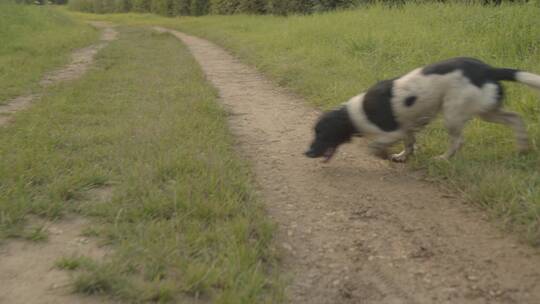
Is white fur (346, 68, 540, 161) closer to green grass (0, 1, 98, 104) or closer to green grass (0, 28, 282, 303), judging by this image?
green grass (0, 28, 282, 303)

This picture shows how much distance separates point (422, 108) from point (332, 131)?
782 millimetres

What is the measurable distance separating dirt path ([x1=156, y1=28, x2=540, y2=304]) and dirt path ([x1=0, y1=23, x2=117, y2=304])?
115 cm

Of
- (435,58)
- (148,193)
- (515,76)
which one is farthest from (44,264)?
(435,58)

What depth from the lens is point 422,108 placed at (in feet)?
13.1

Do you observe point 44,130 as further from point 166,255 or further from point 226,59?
point 226,59

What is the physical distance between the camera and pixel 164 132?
4750mm

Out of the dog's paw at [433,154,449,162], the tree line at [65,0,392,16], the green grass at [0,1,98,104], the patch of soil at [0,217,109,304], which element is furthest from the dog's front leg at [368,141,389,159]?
the tree line at [65,0,392,16]

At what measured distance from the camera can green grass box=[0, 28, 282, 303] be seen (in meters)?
2.43

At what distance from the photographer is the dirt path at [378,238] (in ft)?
8.14

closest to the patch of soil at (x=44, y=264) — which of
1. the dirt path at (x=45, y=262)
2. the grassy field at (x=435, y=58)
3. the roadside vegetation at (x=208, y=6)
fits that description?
the dirt path at (x=45, y=262)

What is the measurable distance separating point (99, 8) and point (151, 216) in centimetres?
4484

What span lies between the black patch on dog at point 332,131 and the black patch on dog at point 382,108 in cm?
19

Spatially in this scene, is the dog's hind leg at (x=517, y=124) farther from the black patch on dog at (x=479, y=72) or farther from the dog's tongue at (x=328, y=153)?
the dog's tongue at (x=328, y=153)

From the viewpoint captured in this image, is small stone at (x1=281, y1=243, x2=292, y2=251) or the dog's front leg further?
the dog's front leg
